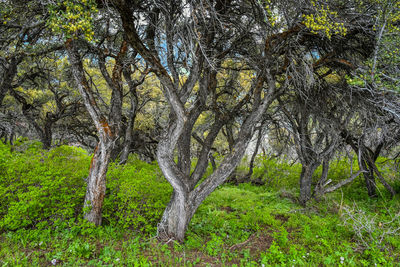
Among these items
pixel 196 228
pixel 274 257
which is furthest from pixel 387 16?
pixel 196 228

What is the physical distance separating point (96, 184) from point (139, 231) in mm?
1400

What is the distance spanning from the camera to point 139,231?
487 centimetres

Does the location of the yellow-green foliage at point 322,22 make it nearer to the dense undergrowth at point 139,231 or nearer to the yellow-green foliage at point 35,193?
the dense undergrowth at point 139,231

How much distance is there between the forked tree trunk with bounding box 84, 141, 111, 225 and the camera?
4715 millimetres

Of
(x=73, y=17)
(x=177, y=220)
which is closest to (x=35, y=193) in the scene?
(x=177, y=220)

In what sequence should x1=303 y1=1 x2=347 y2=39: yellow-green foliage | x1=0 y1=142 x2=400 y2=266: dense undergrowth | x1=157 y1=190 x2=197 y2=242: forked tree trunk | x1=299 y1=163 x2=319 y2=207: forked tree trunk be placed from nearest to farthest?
1. x1=303 y1=1 x2=347 y2=39: yellow-green foliage
2. x1=0 y1=142 x2=400 y2=266: dense undergrowth
3. x1=157 y1=190 x2=197 y2=242: forked tree trunk
4. x1=299 y1=163 x2=319 y2=207: forked tree trunk

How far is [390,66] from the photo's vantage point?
13.5 ft

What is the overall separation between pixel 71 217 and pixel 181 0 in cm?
528

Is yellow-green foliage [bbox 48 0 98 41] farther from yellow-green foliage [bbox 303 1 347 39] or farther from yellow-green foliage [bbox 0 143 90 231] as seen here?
yellow-green foliage [bbox 303 1 347 39]

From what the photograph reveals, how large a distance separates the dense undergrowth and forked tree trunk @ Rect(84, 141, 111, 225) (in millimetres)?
232

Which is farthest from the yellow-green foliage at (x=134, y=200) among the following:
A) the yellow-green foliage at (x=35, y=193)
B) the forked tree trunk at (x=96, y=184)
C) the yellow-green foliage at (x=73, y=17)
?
the yellow-green foliage at (x=73, y=17)

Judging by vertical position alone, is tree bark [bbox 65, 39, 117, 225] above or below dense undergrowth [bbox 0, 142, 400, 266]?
above

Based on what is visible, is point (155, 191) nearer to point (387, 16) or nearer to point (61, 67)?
point (387, 16)

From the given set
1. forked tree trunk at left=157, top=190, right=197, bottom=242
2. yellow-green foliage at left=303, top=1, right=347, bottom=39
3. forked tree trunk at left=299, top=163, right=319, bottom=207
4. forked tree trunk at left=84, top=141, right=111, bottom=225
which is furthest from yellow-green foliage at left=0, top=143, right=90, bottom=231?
forked tree trunk at left=299, top=163, right=319, bottom=207
